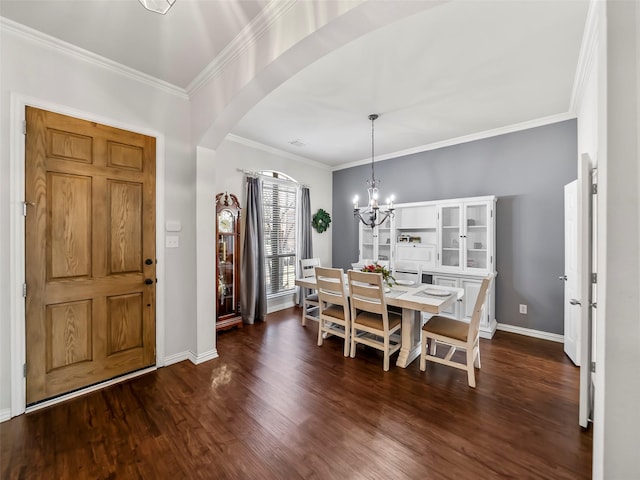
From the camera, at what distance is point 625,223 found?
92cm

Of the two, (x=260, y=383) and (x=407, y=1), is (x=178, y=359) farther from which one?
→ (x=407, y=1)

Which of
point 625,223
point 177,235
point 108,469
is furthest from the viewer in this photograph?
point 177,235

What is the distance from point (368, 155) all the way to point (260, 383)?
4.10 m

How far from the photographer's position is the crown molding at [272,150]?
4.17 meters

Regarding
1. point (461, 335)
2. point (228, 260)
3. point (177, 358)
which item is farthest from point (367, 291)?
point (228, 260)

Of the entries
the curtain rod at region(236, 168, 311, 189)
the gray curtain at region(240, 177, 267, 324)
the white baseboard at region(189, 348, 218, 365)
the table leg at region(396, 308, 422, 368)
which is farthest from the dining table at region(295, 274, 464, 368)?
the curtain rod at region(236, 168, 311, 189)

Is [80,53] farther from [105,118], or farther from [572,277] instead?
[572,277]

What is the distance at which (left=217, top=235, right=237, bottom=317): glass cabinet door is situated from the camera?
388 centimetres

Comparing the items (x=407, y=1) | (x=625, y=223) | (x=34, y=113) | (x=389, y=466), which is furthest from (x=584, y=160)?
(x=34, y=113)

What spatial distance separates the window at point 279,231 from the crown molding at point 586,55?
3.87 m

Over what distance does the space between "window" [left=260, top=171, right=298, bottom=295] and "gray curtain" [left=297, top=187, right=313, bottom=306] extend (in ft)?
0.39

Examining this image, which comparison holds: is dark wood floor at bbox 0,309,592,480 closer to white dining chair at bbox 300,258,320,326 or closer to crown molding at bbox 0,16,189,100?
white dining chair at bbox 300,258,320,326

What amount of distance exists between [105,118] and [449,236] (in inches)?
170

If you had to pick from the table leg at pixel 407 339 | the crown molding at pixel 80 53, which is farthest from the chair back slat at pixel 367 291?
the crown molding at pixel 80 53
